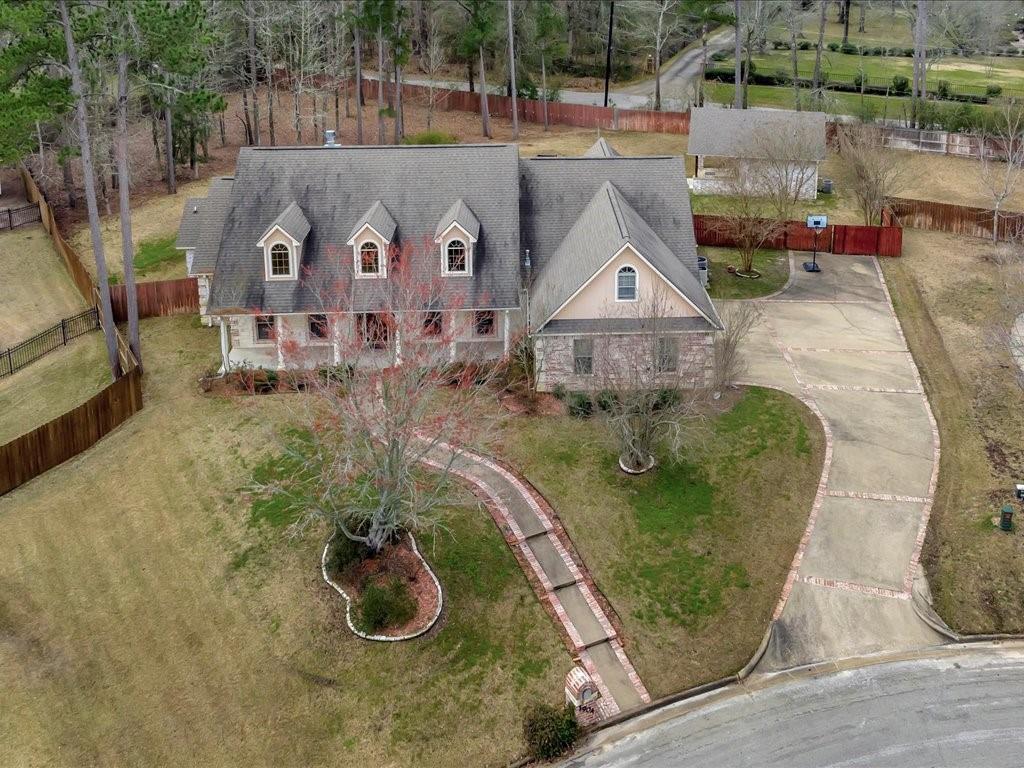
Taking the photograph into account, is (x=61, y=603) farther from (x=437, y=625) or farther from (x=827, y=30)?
(x=827, y=30)

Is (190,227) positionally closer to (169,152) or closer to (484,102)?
(169,152)

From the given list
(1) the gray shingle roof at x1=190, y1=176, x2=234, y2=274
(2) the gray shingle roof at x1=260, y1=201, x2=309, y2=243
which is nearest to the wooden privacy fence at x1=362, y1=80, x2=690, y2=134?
(1) the gray shingle roof at x1=190, y1=176, x2=234, y2=274

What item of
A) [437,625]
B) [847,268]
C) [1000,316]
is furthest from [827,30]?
[437,625]

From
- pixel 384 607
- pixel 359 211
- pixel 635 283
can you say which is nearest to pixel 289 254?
pixel 359 211

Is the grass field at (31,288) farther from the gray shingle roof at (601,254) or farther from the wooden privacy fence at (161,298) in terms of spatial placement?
the gray shingle roof at (601,254)

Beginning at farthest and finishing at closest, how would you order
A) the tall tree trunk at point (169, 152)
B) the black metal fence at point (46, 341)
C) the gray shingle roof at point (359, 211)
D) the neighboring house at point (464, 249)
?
the tall tree trunk at point (169, 152) < the black metal fence at point (46, 341) < the gray shingle roof at point (359, 211) < the neighboring house at point (464, 249)

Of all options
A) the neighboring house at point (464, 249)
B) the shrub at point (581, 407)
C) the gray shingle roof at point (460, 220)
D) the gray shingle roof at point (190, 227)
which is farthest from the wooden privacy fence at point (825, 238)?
the gray shingle roof at point (190, 227)

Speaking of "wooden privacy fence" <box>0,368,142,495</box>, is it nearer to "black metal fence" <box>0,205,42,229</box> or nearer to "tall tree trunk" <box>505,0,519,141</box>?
"black metal fence" <box>0,205,42,229</box>
